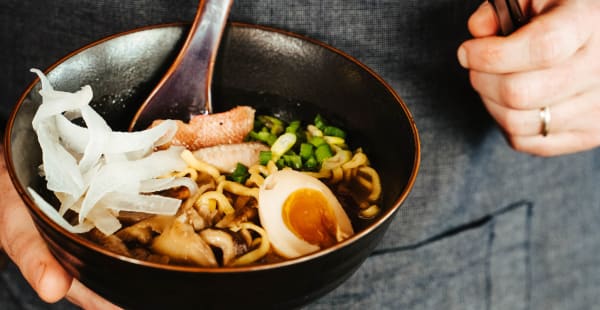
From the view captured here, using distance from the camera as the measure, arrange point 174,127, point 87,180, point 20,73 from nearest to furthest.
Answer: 1. point 87,180
2. point 174,127
3. point 20,73

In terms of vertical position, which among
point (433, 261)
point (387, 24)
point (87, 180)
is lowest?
point (433, 261)

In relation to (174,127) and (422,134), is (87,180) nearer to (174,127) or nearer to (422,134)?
(174,127)

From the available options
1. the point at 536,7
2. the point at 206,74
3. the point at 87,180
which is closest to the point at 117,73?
the point at 206,74

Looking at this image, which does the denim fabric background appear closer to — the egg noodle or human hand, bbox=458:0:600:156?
human hand, bbox=458:0:600:156

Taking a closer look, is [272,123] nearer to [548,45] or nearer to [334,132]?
[334,132]

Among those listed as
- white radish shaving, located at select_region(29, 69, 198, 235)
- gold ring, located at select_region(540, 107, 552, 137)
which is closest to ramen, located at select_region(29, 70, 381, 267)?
white radish shaving, located at select_region(29, 69, 198, 235)

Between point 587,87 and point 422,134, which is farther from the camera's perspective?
point 422,134

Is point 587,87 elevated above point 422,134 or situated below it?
above

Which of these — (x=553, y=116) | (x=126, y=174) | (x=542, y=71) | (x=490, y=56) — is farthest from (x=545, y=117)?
(x=126, y=174)
